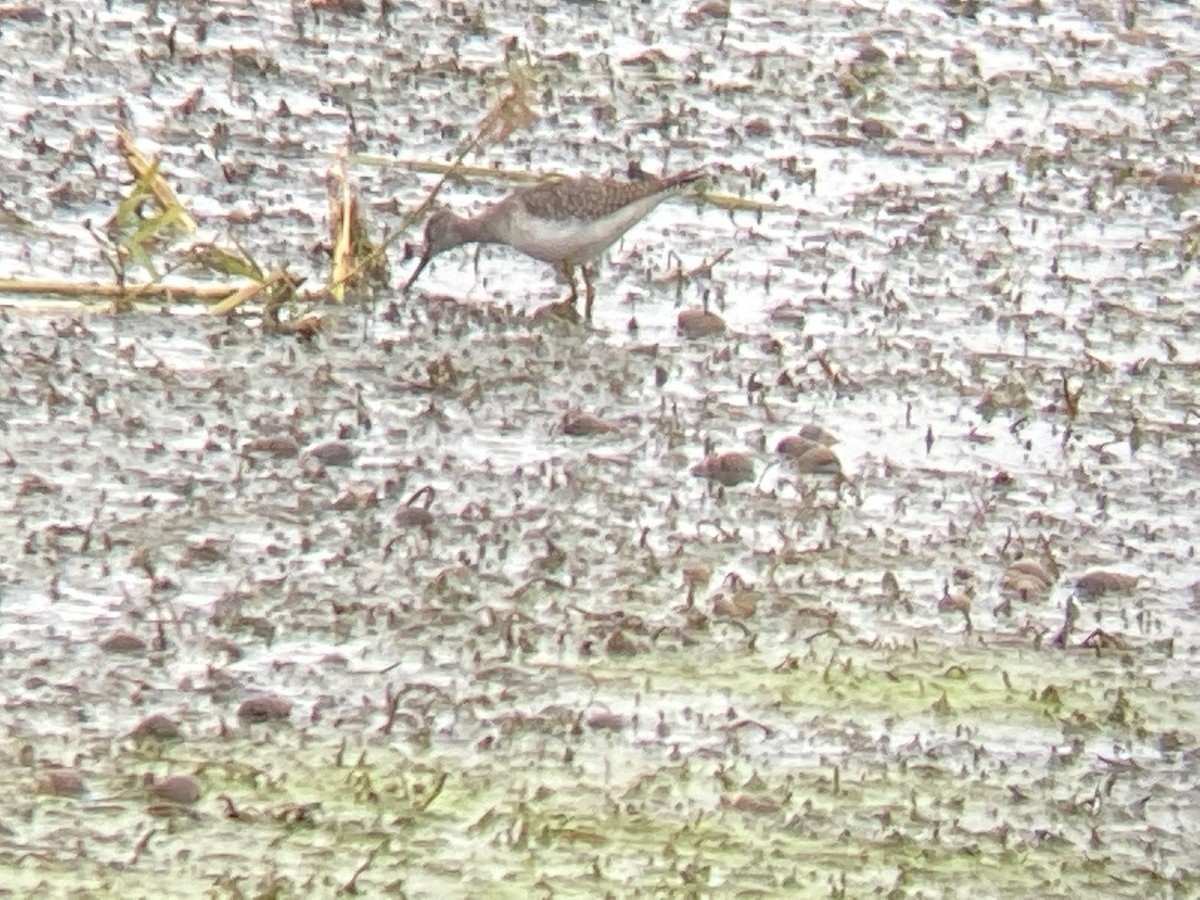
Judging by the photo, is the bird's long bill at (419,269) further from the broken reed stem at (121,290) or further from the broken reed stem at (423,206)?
the broken reed stem at (121,290)

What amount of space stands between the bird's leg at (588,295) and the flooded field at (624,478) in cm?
7

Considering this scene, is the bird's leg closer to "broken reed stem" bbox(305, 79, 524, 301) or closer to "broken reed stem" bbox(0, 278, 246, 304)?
"broken reed stem" bbox(305, 79, 524, 301)

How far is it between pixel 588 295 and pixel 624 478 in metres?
1.53

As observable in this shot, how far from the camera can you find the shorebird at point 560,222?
10227 millimetres

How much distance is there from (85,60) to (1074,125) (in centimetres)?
358

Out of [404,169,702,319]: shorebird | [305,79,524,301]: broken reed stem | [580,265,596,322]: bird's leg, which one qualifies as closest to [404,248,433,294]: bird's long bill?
[404,169,702,319]: shorebird

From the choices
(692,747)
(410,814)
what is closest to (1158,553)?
(692,747)

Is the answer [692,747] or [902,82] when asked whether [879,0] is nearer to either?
[902,82]

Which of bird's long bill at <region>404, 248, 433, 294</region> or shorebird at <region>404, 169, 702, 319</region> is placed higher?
shorebird at <region>404, 169, 702, 319</region>

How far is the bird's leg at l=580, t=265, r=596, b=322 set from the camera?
1017cm

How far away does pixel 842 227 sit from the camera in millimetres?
11055

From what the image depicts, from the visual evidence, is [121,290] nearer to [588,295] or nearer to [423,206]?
[423,206]

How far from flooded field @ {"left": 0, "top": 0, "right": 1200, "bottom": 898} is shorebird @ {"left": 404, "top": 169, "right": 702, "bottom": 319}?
0.16m

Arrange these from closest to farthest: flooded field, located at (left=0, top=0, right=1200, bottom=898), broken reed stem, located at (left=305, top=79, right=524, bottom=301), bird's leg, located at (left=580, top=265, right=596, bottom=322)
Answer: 1. flooded field, located at (left=0, top=0, right=1200, bottom=898)
2. broken reed stem, located at (left=305, top=79, right=524, bottom=301)
3. bird's leg, located at (left=580, top=265, right=596, bottom=322)
